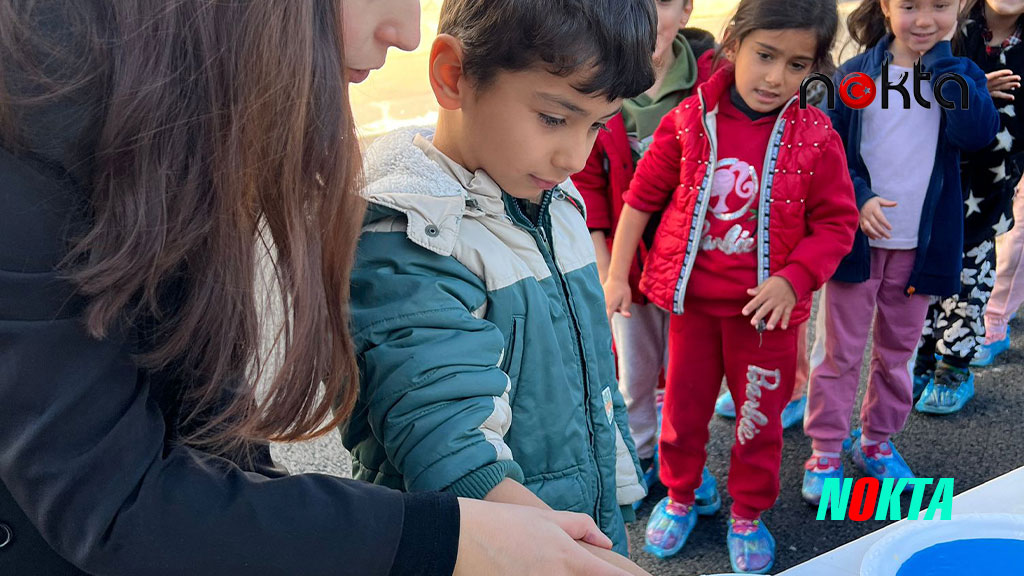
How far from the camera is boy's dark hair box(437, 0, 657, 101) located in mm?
1052

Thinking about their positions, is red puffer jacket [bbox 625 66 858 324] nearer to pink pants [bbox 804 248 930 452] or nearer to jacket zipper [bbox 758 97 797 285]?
jacket zipper [bbox 758 97 797 285]

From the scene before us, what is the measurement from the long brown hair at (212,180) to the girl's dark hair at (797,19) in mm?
1441

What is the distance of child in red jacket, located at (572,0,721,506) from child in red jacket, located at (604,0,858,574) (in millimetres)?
142

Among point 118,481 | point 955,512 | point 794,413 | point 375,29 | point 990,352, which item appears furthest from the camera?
point 990,352

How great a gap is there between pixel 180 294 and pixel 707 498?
6.08 ft

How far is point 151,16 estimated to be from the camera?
59cm

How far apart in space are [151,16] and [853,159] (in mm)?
1977

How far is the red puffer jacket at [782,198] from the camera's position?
190 centimetres

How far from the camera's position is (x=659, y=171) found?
6.64 feet

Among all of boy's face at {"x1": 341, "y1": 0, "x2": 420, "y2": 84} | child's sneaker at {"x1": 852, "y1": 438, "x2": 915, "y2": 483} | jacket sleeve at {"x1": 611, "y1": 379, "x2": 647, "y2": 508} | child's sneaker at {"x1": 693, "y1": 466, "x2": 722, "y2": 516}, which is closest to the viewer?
boy's face at {"x1": 341, "y1": 0, "x2": 420, "y2": 84}

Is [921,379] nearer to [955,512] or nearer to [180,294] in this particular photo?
[955,512]

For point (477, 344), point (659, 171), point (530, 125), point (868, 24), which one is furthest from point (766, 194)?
point (477, 344)

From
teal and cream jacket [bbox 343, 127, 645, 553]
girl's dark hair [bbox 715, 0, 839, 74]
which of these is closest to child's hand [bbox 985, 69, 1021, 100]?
girl's dark hair [bbox 715, 0, 839, 74]

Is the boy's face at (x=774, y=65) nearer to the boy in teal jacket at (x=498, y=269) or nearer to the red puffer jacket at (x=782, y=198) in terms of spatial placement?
the red puffer jacket at (x=782, y=198)
